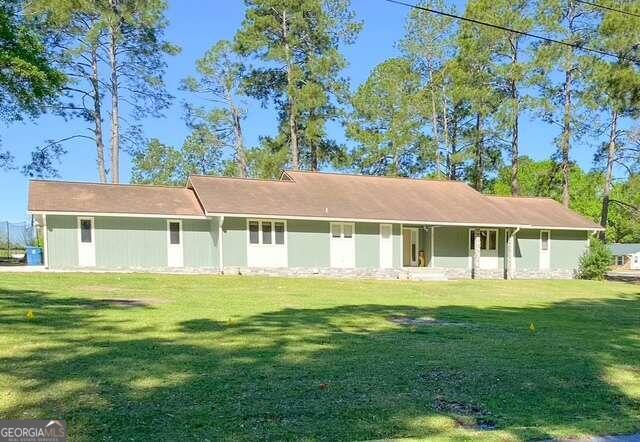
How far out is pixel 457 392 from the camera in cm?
495

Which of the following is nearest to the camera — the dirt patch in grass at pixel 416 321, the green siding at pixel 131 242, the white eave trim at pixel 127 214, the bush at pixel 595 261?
the dirt patch in grass at pixel 416 321

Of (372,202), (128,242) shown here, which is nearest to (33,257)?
(128,242)

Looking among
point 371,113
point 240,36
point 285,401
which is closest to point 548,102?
point 371,113

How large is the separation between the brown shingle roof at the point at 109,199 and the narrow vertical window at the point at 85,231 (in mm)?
550

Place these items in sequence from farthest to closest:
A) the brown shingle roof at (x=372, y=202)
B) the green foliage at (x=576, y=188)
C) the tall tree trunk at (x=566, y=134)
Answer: the green foliage at (x=576, y=188)
the tall tree trunk at (x=566, y=134)
the brown shingle roof at (x=372, y=202)

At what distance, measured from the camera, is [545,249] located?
2511 centimetres

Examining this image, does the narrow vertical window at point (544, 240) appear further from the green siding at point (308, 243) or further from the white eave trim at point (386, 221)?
the green siding at point (308, 243)

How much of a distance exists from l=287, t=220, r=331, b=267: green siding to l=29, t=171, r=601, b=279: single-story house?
41 millimetres

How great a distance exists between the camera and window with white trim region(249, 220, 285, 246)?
20.2 m

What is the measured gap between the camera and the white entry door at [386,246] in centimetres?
2178

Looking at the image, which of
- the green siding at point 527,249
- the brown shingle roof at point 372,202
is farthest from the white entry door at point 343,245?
the green siding at point 527,249

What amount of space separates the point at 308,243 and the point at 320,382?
15757 mm

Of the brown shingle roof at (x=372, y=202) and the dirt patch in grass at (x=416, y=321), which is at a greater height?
the brown shingle roof at (x=372, y=202)

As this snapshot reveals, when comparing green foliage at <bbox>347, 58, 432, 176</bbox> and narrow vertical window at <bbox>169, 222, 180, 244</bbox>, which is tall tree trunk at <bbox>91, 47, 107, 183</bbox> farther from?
green foliage at <bbox>347, 58, 432, 176</bbox>
